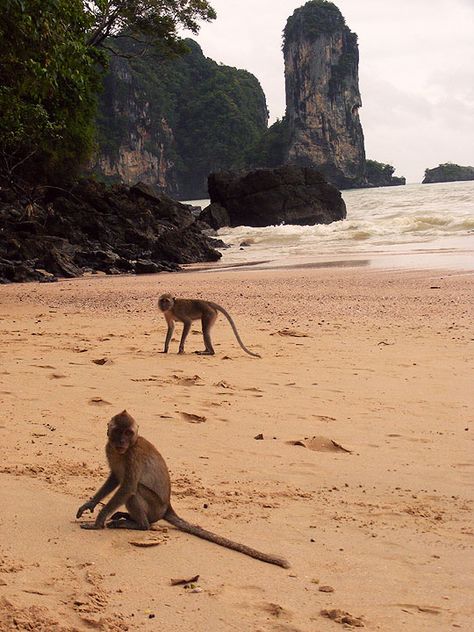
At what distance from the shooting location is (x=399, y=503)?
15.3 feet

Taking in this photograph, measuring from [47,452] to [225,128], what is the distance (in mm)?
130899

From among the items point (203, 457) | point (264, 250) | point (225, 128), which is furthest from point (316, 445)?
point (225, 128)

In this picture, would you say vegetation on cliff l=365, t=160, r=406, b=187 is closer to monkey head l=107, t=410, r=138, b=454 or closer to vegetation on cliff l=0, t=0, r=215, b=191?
vegetation on cliff l=0, t=0, r=215, b=191

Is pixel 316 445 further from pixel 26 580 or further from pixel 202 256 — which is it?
pixel 202 256

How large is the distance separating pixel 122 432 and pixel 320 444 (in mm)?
2139

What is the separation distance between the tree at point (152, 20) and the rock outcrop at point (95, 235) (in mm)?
6361

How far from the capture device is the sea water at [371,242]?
25531mm

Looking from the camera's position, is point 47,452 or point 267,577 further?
point 47,452

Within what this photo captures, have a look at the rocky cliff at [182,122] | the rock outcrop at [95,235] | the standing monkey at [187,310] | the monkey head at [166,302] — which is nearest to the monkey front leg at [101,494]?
the standing monkey at [187,310]

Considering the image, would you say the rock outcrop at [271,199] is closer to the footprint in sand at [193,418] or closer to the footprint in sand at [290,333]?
the footprint in sand at [290,333]

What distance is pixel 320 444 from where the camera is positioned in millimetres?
5746

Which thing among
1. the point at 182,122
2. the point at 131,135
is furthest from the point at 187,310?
the point at 182,122

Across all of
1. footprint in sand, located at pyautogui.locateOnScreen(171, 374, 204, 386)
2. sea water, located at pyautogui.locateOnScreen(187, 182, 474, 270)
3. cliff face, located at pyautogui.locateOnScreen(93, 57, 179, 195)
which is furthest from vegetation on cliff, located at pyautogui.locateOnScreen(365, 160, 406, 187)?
footprint in sand, located at pyautogui.locateOnScreen(171, 374, 204, 386)

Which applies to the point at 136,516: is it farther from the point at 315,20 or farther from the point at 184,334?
the point at 315,20
